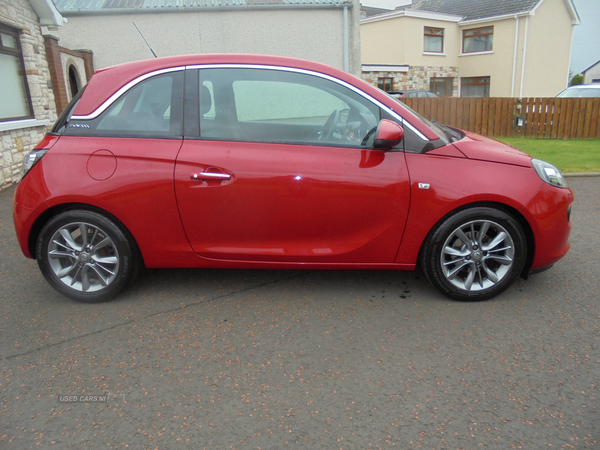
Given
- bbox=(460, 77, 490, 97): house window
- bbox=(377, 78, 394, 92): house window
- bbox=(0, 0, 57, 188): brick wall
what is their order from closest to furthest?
1. bbox=(0, 0, 57, 188): brick wall
2. bbox=(377, 78, 394, 92): house window
3. bbox=(460, 77, 490, 97): house window

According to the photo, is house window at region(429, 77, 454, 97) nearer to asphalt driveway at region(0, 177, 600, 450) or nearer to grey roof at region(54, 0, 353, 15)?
grey roof at region(54, 0, 353, 15)

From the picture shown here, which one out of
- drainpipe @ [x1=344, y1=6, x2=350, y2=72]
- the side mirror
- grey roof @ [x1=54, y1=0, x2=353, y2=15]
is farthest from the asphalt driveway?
grey roof @ [x1=54, y1=0, x2=353, y2=15]

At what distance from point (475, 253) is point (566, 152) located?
10.5 meters

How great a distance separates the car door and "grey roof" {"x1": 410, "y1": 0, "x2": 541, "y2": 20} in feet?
102

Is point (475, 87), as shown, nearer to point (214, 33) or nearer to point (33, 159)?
point (214, 33)

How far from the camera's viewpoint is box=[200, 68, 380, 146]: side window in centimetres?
344

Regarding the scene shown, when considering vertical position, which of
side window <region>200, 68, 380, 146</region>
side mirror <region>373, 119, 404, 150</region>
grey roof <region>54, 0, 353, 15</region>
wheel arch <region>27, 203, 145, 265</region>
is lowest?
wheel arch <region>27, 203, 145, 265</region>

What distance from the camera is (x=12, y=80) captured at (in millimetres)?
9492

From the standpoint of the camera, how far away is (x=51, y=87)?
36.2 feet

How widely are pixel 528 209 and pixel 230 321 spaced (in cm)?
227

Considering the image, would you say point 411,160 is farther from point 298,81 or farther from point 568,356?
point 568,356

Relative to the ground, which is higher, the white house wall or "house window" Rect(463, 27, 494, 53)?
"house window" Rect(463, 27, 494, 53)

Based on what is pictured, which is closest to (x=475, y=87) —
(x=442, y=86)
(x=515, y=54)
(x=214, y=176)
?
(x=442, y=86)

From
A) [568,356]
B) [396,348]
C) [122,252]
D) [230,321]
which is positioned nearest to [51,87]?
[122,252]
